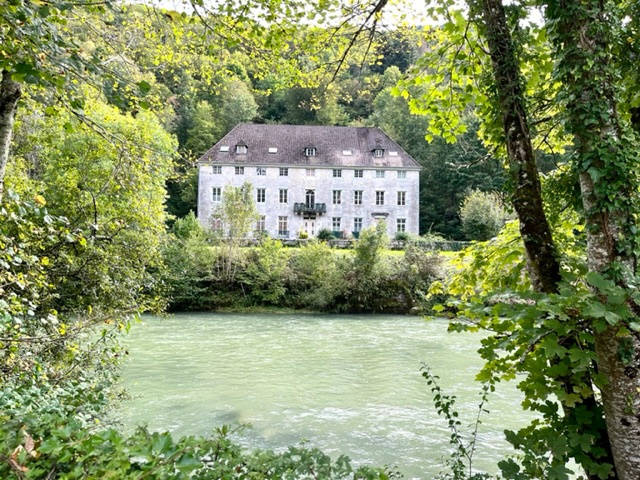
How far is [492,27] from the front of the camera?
3465 millimetres

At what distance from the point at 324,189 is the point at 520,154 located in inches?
1654

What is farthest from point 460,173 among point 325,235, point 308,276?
point 325,235

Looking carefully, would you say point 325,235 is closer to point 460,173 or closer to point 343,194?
point 343,194

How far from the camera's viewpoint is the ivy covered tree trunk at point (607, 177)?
2.81 meters

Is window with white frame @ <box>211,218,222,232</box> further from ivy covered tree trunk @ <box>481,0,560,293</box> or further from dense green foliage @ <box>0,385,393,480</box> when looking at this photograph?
dense green foliage @ <box>0,385,393,480</box>

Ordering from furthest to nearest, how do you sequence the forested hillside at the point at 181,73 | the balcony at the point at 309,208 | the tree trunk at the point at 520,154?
the balcony at the point at 309,208
the forested hillside at the point at 181,73
the tree trunk at the point at 520,154

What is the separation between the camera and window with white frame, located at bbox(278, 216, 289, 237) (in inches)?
1790

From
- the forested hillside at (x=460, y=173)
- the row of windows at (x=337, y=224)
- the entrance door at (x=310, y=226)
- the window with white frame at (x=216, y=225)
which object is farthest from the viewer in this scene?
the row of windows at (x=337, y=224)

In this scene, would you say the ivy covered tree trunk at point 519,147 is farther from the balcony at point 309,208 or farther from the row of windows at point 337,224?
the row of windows at point 337,224

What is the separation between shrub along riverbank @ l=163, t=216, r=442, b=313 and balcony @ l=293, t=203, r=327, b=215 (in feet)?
46.7

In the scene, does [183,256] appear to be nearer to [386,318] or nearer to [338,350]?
[386,318]

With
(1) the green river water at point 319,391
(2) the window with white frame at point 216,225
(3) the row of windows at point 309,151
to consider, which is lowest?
(1) the green river water at point 319,391

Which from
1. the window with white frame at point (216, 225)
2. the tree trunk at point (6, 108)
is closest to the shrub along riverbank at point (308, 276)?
the window with white frame at point (216, 225)

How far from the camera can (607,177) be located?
2.86m
